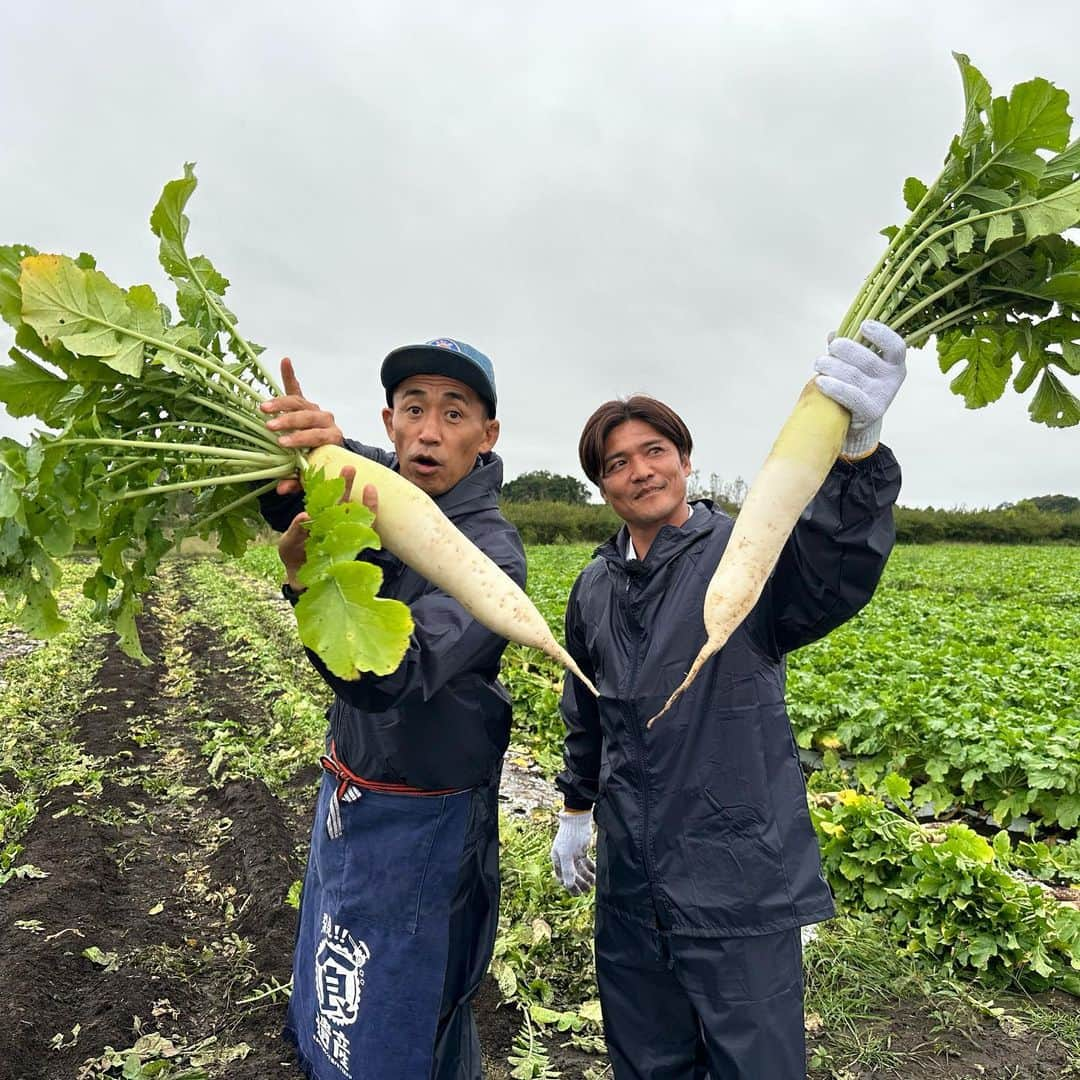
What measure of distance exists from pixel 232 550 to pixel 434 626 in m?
0.85

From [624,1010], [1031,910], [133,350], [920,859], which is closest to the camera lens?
[133,350]

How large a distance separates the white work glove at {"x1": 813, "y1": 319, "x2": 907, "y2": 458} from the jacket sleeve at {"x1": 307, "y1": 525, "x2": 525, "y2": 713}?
990 millimetres

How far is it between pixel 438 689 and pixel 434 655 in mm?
97

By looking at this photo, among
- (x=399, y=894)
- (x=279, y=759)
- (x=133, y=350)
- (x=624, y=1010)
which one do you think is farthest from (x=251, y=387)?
(x=279, y=759)

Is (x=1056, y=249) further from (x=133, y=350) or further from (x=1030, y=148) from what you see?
(x=133, y=350)

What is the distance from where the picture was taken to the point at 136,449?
1.94 metres

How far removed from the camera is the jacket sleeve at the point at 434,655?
1.84 meters

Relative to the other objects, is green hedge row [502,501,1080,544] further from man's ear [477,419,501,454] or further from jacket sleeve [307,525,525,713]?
jacket sleeve [307,525,525,713]

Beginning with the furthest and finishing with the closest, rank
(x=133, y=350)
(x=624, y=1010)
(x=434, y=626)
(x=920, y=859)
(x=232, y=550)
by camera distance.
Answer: (x=920, y=859) → (x=232, y=550) → (x=624, y=1010) → (x=434, y=626) → (x=133, y=350)

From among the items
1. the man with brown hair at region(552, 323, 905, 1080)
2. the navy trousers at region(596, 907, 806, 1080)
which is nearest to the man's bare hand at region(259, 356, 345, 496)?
the man with brown hair at region(552, 323, 905, 1080)

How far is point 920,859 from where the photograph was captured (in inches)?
150

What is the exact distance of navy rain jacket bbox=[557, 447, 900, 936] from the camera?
1933 mm

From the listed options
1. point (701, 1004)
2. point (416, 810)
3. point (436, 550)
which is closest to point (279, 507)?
point (436, 550)

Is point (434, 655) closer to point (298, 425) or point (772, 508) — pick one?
point (298, 425)
